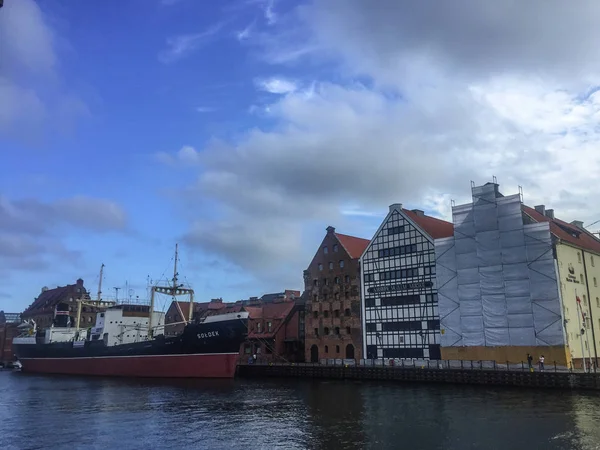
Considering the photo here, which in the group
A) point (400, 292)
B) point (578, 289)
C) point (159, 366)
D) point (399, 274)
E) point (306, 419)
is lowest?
point (306, 419)

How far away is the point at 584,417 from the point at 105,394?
120 feet

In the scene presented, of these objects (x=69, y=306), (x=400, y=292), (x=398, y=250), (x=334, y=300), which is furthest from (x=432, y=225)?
(x=69, y=306)

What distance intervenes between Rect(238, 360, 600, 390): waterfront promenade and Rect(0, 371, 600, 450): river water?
214 centimetres

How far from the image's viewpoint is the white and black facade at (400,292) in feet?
178

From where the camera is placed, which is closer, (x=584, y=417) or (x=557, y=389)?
(x=584, y=417)

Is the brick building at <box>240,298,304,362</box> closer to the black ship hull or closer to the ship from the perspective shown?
the ship

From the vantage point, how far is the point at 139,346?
60.2 metres

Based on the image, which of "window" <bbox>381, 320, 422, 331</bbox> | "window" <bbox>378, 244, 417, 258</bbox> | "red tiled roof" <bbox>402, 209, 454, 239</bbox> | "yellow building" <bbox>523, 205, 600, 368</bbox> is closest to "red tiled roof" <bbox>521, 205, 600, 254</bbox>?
"yellow building" <bbox>523, 205, 600, 368</bbox>

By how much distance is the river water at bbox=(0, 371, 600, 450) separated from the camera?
74.9 ft

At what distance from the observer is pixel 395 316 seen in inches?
2233

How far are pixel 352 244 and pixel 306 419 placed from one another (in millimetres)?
40440

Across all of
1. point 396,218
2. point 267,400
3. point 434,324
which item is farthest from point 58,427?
point 396,218

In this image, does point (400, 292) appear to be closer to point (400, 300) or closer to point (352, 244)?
point (400, 300)

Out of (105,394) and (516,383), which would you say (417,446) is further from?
(105,394)
